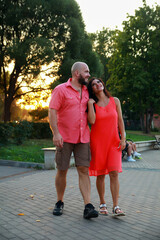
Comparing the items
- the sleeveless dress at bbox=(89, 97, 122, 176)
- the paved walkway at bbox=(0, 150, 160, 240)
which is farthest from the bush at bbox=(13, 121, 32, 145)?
the sleeveless dress at bbox=(89, 97, 122, 176)

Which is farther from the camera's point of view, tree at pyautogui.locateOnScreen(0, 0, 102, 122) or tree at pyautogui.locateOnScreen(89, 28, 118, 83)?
tree at pyautogui.locateOnScreen(89, 28, 118, 83)

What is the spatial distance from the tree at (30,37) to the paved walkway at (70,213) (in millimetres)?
15227

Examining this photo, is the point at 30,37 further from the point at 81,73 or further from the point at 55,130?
the point at 55,130

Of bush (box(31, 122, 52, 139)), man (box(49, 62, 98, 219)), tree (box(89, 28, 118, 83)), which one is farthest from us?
tree (box(89, 28, 118, 83))

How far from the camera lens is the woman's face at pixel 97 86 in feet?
14.6

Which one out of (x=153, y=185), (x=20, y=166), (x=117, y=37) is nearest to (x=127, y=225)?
(x=153, y=185)

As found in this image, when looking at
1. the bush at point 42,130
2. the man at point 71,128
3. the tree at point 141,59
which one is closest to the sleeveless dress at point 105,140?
the man at point 71,128

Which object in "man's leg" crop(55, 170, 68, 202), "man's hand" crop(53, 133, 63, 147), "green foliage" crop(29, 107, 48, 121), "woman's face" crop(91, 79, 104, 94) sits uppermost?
"green foliage" crop(29, 107, 48, 121)

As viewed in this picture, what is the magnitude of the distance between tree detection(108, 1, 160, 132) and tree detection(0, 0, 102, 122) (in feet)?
28.7

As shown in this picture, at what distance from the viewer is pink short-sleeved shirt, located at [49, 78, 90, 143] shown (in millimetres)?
4328

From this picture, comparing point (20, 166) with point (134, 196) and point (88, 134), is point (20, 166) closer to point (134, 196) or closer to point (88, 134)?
point (134, 196)

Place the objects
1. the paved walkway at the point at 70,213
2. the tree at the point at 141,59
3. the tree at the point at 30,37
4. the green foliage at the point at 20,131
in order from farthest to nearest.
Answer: the tree at the point at 141,59 → the tree at the point at 30,37 → the green foliage at the point at 20,131 → the paved walkway at the point at 70,213

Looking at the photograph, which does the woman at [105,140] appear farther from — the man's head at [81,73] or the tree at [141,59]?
the tree at [141,59]

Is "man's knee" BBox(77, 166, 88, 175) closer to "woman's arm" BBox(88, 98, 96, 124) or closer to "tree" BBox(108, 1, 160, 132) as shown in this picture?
"woman's arm" BBox(88, 98, 96, 124)
